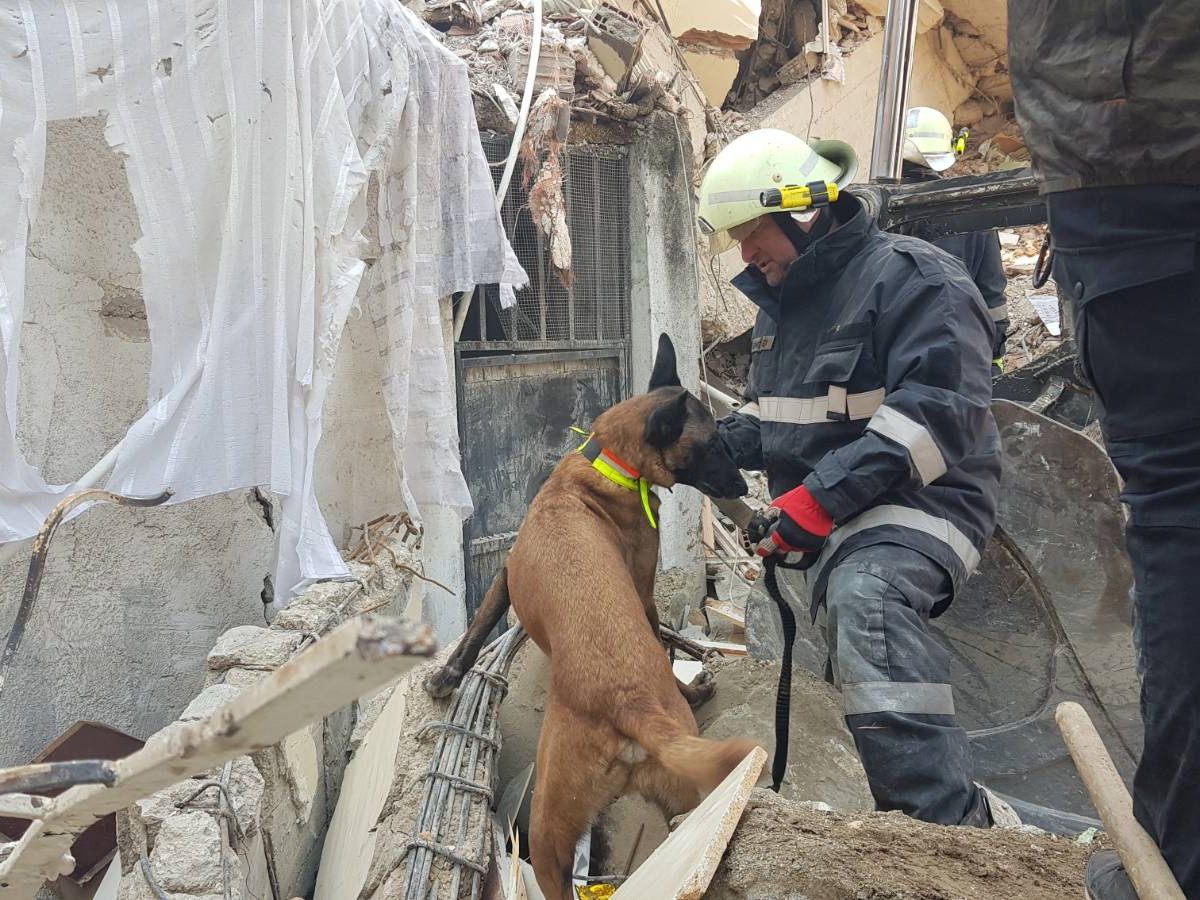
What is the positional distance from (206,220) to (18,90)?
64cm

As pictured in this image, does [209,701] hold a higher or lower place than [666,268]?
lower

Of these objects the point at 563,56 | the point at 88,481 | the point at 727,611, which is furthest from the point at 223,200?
the point at 727,611

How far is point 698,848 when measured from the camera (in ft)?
5.51

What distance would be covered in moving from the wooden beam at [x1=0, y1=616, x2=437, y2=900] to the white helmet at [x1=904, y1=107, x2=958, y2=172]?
665 cm

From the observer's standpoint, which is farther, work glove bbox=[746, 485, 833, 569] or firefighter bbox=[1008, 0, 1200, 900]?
work glove bbox=[746, 485, 833, 569]

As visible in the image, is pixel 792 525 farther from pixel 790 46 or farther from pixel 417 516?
pixel 790 46

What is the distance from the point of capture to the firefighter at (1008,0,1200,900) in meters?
1.23

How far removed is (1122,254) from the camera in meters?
1.31

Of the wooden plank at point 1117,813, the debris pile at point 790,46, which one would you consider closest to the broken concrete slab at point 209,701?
the wooden plank at point 1117,813

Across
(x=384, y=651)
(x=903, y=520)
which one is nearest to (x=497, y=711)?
(x=903, y=520)

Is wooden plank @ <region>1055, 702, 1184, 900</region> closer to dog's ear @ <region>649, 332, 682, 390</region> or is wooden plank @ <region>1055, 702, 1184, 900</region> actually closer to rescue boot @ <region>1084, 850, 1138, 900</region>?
rescue boot @ <region>1084, 850, 1138, 900</region>

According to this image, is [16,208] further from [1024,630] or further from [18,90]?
[1024,630]

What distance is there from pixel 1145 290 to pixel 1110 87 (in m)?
0.29

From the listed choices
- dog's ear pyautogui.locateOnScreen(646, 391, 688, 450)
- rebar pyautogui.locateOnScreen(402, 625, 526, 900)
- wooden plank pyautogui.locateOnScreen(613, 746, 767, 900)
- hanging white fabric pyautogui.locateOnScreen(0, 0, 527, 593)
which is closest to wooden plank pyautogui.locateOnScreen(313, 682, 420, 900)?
rebar pyautogui.locateOnScreen(402, 625, 526, 900)
